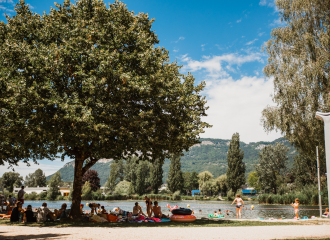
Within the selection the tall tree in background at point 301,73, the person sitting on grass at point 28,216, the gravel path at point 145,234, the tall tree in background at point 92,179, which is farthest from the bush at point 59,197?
the gravel path at point 145,234

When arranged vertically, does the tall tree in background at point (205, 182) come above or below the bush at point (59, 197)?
above

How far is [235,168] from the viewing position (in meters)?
75.9

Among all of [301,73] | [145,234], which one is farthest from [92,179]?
[145,234]

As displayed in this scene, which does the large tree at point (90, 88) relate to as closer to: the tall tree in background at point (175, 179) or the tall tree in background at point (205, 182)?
the tall tree in background at point (175, 179)

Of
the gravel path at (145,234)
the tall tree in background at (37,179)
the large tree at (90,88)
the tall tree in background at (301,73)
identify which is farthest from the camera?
the tall tree in background at (37,179)

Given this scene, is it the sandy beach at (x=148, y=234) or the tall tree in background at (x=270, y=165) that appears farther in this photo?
the tall tree in background at (x=270, y=165)

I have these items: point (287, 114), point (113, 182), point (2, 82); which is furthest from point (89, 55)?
point (113, 182)

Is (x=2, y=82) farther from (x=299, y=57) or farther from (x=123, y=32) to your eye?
(x=299, y=57)

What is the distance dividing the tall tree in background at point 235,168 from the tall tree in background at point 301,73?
157ft

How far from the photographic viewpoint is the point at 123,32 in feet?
61.1

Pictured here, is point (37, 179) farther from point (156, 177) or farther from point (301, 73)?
point (301, 73)

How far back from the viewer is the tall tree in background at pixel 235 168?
247 feet

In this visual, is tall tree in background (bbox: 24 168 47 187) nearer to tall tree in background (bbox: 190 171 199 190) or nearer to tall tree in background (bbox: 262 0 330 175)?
tall tree in background (bbox: 190 171 199 190)

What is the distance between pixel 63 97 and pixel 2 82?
3.55 m
